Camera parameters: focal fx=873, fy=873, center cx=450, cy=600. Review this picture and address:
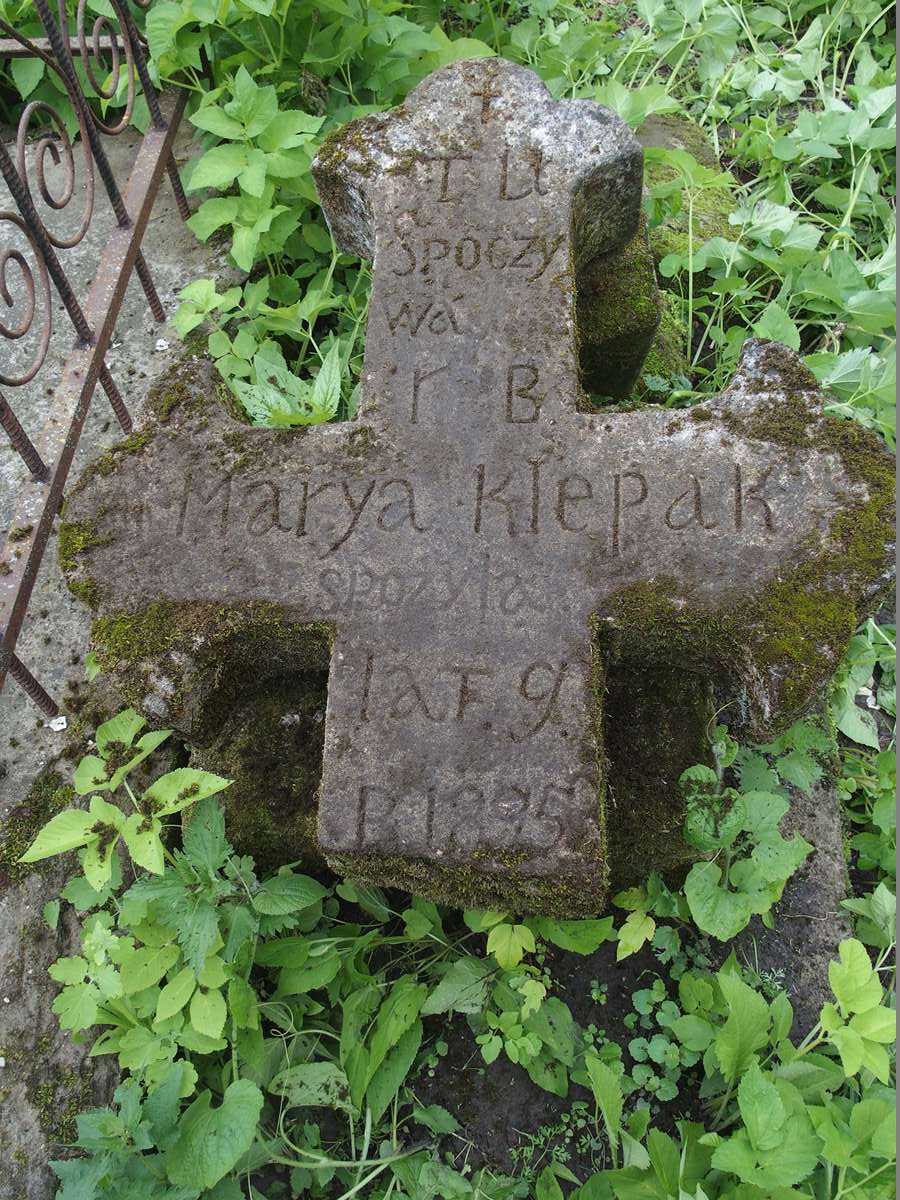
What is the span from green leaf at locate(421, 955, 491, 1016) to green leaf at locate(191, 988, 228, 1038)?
476mm

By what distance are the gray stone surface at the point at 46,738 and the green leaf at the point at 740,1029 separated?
4.49ft

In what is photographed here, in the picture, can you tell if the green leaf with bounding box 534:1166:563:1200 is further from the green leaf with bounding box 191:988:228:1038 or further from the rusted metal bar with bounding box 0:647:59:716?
the rusted metal bar with bounding box 0:647:59:716

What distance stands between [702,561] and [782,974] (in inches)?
41.9

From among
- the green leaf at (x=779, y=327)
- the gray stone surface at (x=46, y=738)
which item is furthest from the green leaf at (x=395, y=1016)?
the green leaf at (x=779, y=327)

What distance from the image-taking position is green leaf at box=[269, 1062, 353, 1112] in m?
1.95

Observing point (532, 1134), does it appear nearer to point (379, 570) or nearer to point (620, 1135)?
point (620, 1135)

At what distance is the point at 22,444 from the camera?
86.7 inches

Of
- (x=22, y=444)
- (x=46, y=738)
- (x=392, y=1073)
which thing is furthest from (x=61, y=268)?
(x=392, y=1073)

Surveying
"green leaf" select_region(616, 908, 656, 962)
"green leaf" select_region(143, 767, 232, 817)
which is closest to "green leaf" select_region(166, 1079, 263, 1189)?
"green leaf" select_region(143, 767, 232, 817)

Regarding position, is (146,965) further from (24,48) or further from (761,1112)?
(24,48)

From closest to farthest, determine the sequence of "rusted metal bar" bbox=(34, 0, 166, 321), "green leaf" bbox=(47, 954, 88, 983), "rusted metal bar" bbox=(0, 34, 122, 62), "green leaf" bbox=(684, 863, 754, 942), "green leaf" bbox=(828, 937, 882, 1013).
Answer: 1. "green leaf" bbox=(828, 937, 882, 1013)
2. "green leaf" bbox=(47, 954, 88, 983)
3. "green leaf" bbox=(684, 863, 754, 942)
4. "rusted metal bar" bbox=(34, 0, 166, 321)
5. "rusted metal bar" bbox=(0, 34, 122, 62)

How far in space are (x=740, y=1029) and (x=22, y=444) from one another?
2.15m

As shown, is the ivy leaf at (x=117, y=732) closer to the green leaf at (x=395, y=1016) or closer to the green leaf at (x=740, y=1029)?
the green leaf at (x=395, y=1016)

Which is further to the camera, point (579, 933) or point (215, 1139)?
point (579, 933)
